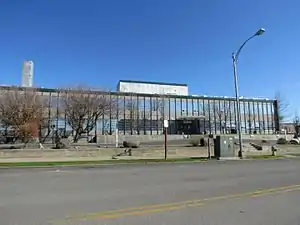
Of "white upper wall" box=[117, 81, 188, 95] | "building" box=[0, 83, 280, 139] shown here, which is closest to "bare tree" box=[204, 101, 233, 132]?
"building" box=[0, 83, 280, 139]

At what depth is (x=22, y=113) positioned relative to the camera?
130 feet

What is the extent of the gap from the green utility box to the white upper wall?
68263mm

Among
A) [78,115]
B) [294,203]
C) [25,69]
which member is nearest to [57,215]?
[294,203]

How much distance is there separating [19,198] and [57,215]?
2607 mm

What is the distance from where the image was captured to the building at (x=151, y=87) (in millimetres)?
96925

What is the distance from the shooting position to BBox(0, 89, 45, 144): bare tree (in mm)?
37875

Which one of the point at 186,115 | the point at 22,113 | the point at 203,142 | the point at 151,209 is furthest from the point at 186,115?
the point at 151,209

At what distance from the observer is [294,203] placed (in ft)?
26.7

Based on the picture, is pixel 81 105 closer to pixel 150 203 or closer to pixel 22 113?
pixel 22 113

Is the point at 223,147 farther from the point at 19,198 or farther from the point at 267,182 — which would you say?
the point at 19,198

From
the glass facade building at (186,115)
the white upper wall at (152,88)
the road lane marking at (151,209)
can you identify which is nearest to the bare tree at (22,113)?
the road lane marking at (151,209)

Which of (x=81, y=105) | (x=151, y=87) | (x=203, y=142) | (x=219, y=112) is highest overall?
(x=151, y=87)

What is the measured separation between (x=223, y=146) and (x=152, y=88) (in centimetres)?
7285

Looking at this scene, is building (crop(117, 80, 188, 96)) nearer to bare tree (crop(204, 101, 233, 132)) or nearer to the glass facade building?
the glass facade building
